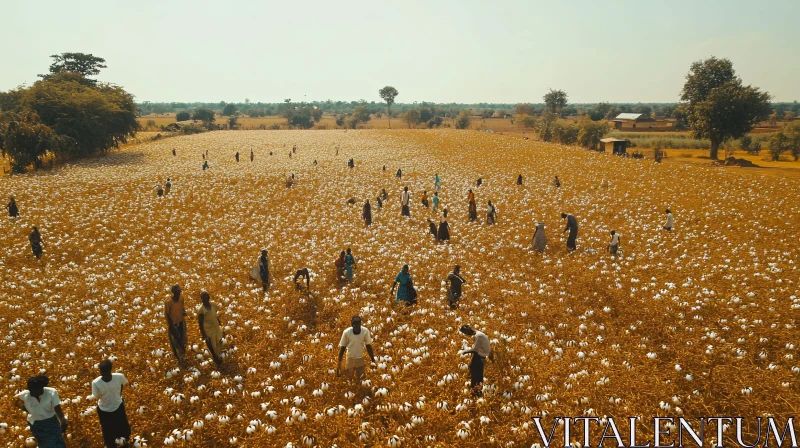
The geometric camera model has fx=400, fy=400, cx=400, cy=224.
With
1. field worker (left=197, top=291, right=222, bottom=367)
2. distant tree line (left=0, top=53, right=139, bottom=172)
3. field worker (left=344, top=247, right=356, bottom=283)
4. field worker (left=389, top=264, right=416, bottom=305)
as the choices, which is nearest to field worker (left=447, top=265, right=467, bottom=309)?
field worker (left=389, top=264, right=416, bottom=305)

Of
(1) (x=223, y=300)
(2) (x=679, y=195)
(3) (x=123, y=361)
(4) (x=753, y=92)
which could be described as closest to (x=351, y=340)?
(3) (x=123, y=361)

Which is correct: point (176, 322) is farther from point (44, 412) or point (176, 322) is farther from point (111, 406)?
point (44, 412)

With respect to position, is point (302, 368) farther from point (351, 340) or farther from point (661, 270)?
point (661, 270)

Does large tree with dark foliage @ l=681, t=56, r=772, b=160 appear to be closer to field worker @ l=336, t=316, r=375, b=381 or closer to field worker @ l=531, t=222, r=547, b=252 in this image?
field worker @ l=531, t=222, r=547, b=252

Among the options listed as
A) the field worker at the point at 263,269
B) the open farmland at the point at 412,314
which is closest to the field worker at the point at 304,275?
the open farmland at the point at 412,314

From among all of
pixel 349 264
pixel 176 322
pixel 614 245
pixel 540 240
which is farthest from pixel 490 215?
pixel 176 322
